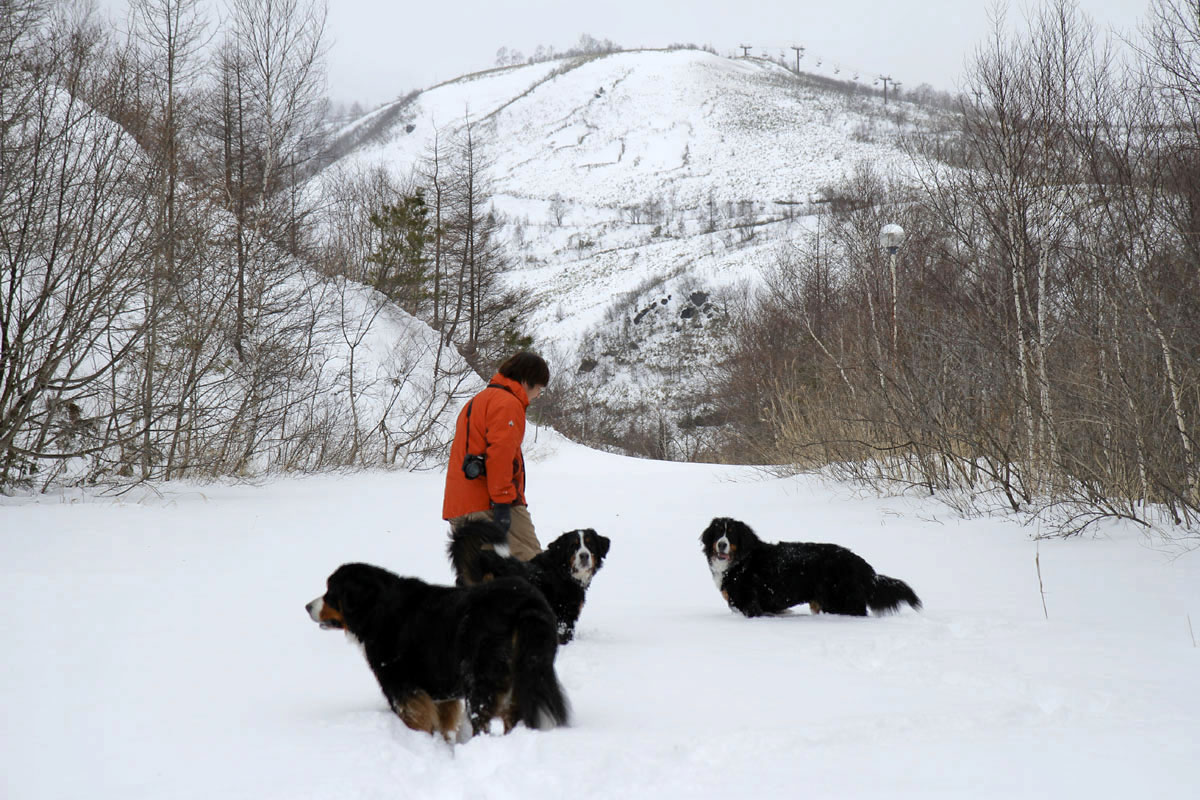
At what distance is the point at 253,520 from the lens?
10914mm

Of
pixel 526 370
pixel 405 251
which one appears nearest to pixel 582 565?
pixel 526 370

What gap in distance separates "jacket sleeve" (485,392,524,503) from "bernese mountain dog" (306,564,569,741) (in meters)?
1.63

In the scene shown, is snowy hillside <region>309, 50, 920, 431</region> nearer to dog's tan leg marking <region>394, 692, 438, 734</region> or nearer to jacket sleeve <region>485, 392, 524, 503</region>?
jacket sleeve <region>485, 392, 524, 503</region>

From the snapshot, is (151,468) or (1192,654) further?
(151,468)

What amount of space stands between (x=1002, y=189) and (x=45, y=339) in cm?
1313

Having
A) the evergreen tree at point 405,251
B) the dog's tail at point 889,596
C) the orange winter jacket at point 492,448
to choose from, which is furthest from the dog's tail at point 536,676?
the evergreen tree at point 405,251

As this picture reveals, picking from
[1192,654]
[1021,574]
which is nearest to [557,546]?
[1192,654]

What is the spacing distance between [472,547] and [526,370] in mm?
1574

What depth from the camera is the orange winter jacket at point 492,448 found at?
5.67m

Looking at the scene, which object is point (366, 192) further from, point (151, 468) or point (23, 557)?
point (23, 557)

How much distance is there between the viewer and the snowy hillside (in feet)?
240

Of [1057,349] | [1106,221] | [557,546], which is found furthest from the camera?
[1057,349]

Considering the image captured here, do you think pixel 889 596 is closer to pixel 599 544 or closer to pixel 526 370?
pixel 599 544

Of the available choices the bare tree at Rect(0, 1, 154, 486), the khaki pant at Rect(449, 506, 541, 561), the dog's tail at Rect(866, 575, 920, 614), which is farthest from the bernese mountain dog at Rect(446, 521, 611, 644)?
the bare tree at Rect(0, 1, 154, 486)
